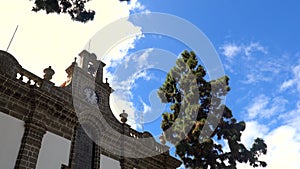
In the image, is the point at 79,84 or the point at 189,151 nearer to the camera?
the point at 79,84

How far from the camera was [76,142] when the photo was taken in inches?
507

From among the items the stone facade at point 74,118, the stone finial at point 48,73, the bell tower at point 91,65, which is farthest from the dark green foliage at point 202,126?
the stone finial at point 48,73

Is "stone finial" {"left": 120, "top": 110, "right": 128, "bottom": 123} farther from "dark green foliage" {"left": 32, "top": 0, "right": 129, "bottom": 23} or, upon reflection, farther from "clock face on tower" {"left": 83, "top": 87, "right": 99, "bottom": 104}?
"dark green foliage" {"left": 32, "top": 0, "right": 129, "bottom": 23}

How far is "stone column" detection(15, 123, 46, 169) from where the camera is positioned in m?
10.2

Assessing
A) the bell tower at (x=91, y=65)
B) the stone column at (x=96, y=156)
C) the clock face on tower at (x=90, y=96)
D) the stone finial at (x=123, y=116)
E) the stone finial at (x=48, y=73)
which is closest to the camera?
the stone column at (x=96, y=156)

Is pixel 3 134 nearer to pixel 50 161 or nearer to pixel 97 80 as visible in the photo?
pixel 50 161

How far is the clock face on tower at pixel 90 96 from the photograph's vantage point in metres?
15.0

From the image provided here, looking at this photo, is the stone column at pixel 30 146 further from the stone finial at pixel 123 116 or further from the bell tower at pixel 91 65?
the bell tower at pixel 91 65

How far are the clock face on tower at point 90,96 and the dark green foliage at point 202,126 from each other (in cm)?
474

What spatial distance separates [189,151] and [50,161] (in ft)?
25.6

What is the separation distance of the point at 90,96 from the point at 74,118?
2.58 m

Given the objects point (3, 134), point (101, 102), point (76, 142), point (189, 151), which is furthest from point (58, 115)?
point (189, 151)

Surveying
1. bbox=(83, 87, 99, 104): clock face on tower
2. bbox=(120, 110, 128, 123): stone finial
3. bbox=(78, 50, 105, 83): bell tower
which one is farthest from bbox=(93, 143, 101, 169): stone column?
bbox=(78, 50, 105, 83): bell tower

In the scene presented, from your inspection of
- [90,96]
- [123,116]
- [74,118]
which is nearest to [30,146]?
[74,118]
